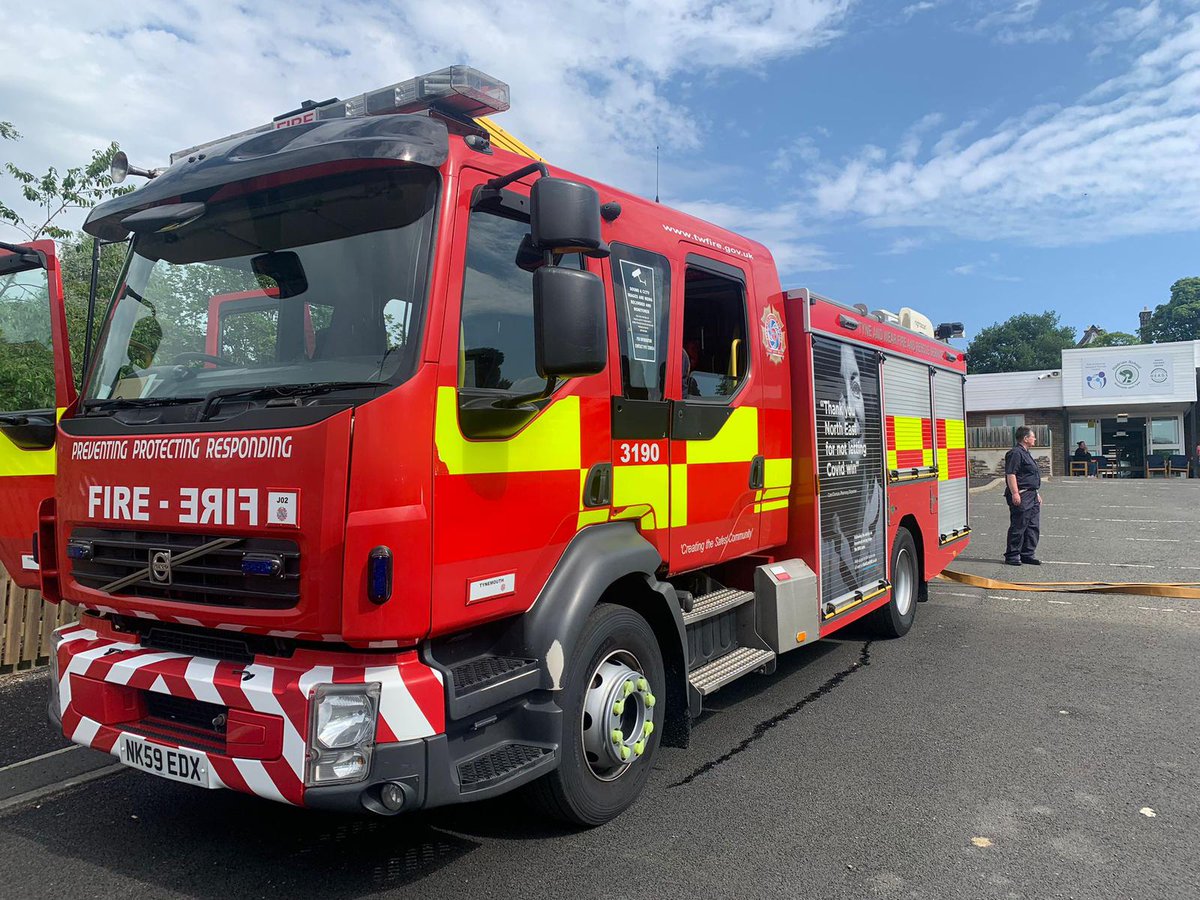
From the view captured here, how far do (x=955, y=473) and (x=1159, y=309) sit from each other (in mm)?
99299

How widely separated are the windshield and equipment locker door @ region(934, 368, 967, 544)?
20.6 ft

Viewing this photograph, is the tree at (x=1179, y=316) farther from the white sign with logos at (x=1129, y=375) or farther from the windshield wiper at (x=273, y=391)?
the windshield wiper at (x=273, y=391)

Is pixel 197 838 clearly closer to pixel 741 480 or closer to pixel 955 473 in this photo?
pixel 741 480

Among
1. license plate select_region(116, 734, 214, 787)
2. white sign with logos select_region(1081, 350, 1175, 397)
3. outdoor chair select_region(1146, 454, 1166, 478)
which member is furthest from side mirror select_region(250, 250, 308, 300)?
outdoor chair select_region(1146, 454, 1166, 478)

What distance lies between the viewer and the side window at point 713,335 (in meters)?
4.47

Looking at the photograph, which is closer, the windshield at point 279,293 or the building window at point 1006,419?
the windshield at point 279,293

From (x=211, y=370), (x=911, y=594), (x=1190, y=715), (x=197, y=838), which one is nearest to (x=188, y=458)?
(x=211, y=370)

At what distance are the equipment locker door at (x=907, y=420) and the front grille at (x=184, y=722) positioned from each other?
16.9 feet

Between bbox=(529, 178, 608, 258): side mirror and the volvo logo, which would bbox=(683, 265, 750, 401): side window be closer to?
bbox=(529, 178, 608, 258): side mirror

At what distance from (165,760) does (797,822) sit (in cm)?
248

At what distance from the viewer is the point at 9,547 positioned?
451 centimetres

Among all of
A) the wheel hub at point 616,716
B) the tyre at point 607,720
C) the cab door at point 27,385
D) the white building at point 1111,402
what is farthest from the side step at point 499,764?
the white building at point 1111,402

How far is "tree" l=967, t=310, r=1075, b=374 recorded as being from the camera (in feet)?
287

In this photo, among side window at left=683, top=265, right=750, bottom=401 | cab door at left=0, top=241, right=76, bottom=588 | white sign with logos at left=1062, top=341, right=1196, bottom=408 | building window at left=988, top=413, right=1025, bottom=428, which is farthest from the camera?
building window at left=988, top=413, right=1025, bottom=428
